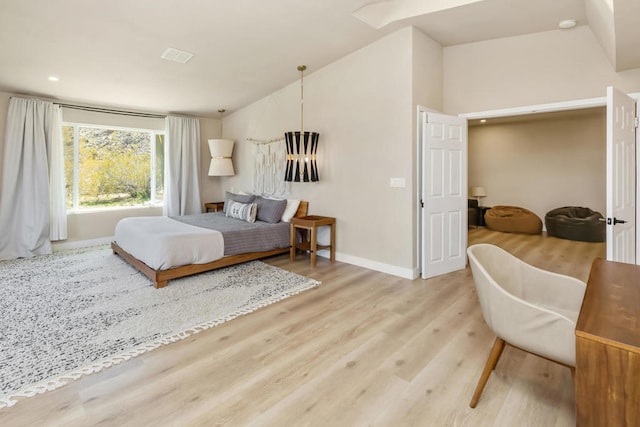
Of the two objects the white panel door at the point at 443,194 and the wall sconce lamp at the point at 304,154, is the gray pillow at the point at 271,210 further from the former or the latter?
the white panel door at the point at 443,194

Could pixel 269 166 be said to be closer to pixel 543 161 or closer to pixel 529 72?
pixel 529 72

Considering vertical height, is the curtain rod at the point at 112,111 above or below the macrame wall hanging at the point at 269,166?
above

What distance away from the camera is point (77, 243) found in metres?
5.55

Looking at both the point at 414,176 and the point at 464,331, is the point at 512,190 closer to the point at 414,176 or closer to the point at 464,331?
the point at 414,176

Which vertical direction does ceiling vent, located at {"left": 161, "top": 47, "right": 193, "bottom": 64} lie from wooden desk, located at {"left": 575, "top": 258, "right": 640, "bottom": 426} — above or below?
above

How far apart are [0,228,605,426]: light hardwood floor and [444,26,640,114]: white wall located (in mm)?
2502

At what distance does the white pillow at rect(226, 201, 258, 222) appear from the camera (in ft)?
16.7

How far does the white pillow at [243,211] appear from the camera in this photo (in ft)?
16.7

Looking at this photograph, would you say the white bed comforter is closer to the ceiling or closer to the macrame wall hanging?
the macrame wall hanging

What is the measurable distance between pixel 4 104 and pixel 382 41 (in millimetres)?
5476

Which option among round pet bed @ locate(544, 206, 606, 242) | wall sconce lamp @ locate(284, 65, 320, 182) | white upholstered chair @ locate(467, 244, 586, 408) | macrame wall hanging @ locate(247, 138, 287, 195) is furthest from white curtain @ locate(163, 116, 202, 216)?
round pet bed @ locate(544, 206, 606, 242)

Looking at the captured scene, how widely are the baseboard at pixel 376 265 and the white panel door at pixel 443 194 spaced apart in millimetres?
176

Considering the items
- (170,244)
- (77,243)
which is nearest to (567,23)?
(170,244)

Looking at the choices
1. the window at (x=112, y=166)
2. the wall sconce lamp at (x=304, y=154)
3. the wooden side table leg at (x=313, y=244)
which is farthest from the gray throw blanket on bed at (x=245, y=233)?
the window at (x=112, y=166)
